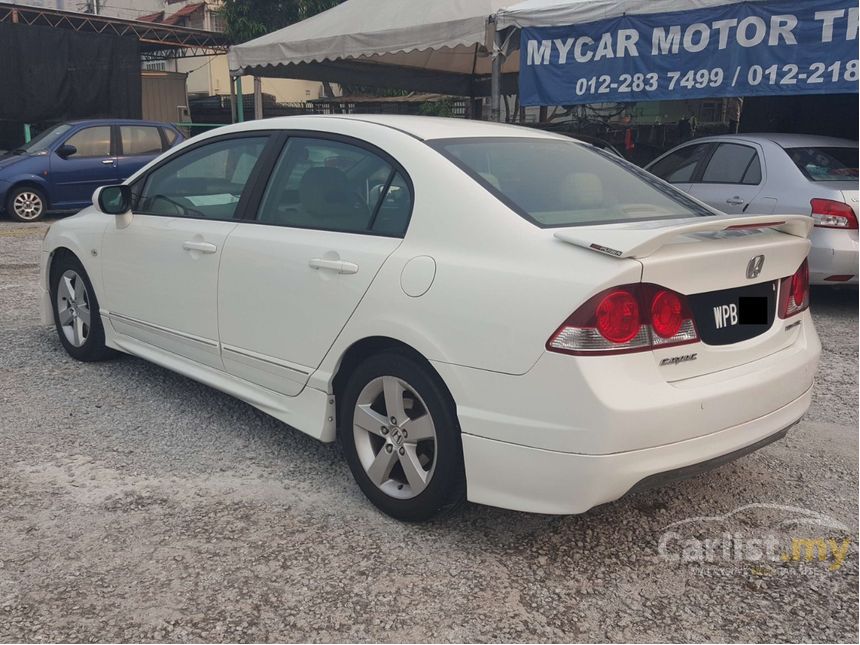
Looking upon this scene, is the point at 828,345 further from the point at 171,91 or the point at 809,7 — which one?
the point at 171,91

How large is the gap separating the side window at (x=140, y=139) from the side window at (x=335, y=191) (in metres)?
10.8

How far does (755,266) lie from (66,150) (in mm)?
12273

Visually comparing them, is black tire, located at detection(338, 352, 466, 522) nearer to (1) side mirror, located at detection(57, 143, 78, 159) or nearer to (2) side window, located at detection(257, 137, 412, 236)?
(2) side window, located at detection(257, 137, 412, 236)

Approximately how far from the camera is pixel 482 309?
2.64 meters

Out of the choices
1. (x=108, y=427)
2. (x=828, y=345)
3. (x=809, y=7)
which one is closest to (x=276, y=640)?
(x=108, y=427)

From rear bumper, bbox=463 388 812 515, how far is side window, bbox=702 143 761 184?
502 cm

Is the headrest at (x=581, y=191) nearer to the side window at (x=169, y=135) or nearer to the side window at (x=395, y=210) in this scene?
the side window at (x=395, y=210)

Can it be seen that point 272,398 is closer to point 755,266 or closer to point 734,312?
point 734,312

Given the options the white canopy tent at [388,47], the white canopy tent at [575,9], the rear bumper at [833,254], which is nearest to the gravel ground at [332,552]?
the rear bumper at [833,254]

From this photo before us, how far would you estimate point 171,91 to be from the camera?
1027 inches

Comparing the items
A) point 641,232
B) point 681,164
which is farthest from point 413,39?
point 641,232

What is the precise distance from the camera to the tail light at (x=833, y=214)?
6.36 m

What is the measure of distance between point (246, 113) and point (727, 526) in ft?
81.5

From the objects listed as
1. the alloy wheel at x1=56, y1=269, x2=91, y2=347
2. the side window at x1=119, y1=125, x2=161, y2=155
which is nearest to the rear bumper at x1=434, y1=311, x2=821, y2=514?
the alloy wheel at x1=56, y1=269, x2=91, y2=347
